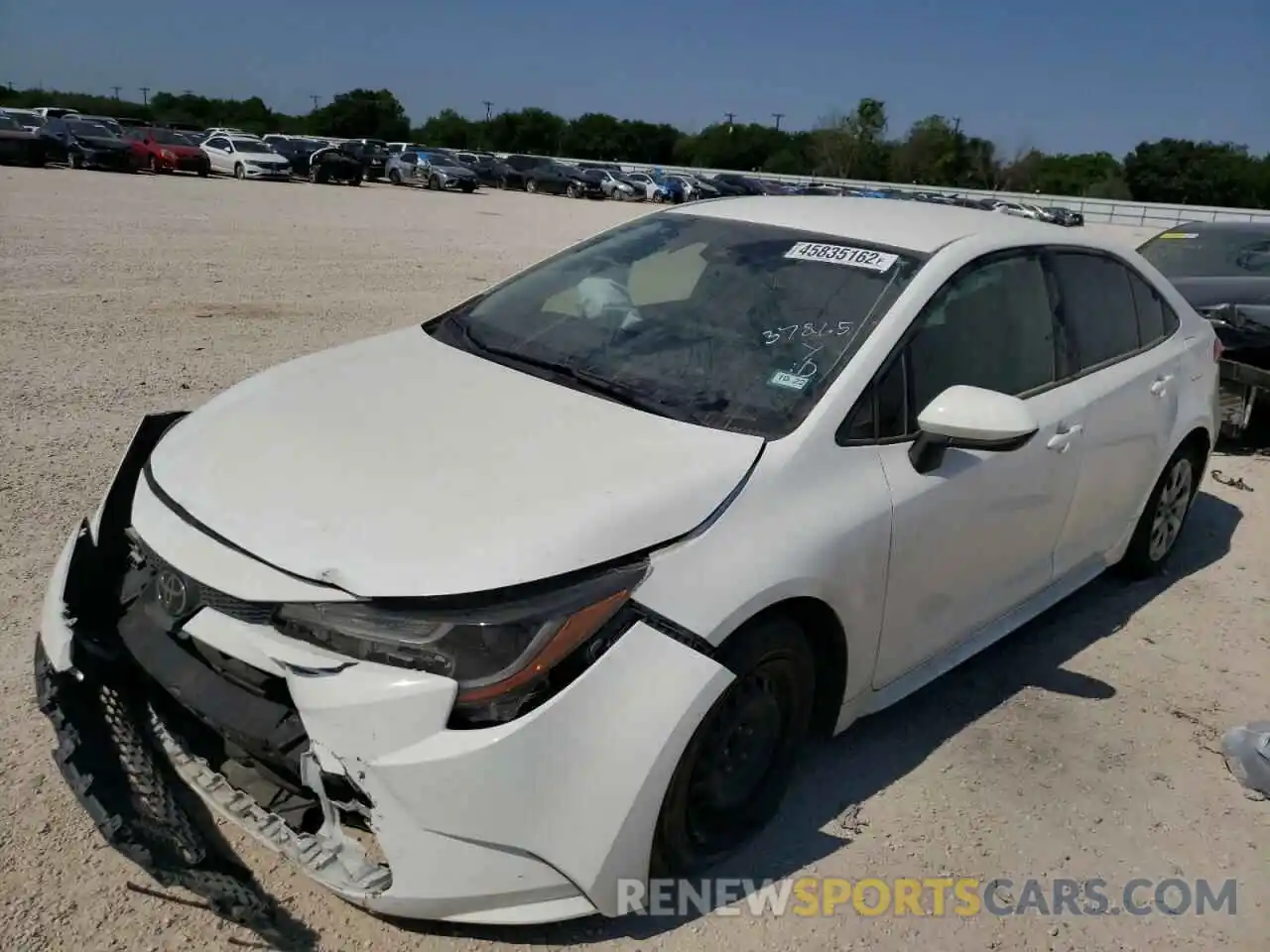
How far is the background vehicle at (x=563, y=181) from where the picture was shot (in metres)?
43.5

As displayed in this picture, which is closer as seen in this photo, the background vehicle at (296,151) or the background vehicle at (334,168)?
the background vehicle at (334,168)

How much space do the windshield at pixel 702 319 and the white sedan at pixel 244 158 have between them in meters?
32.6

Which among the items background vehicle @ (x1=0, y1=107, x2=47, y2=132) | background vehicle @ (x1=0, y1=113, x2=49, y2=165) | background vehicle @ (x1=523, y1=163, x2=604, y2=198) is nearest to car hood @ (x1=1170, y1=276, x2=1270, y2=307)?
background vehicle @ (x1=0, y1=113, x2=49, y2=165)

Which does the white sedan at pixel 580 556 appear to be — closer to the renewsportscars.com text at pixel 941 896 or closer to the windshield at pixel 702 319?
the windshield at pixel 702 319

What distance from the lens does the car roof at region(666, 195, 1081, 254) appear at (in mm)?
3408

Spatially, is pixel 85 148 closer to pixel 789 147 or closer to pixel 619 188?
pixel 619 188

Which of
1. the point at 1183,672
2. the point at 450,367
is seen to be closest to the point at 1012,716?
the point at 1183,672

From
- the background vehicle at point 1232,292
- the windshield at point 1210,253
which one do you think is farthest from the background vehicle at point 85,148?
the background vehicle at point 1232,292

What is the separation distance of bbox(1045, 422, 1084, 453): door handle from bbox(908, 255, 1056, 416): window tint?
0.18m


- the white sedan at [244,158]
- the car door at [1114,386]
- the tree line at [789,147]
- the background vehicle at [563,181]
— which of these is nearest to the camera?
the car door at [1114,386]

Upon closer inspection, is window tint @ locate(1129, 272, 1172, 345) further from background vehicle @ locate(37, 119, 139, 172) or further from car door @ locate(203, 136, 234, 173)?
car door @ locate(203, 136, 234, 173)

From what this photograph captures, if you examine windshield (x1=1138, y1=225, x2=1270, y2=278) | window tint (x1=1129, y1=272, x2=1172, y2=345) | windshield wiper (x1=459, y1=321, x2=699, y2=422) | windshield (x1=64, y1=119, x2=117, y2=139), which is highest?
windshield (x1=64, y1=119, x2=117, y2=139)

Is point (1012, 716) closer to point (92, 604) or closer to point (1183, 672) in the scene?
point (1183, 672)

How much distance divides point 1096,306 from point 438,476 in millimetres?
2791
